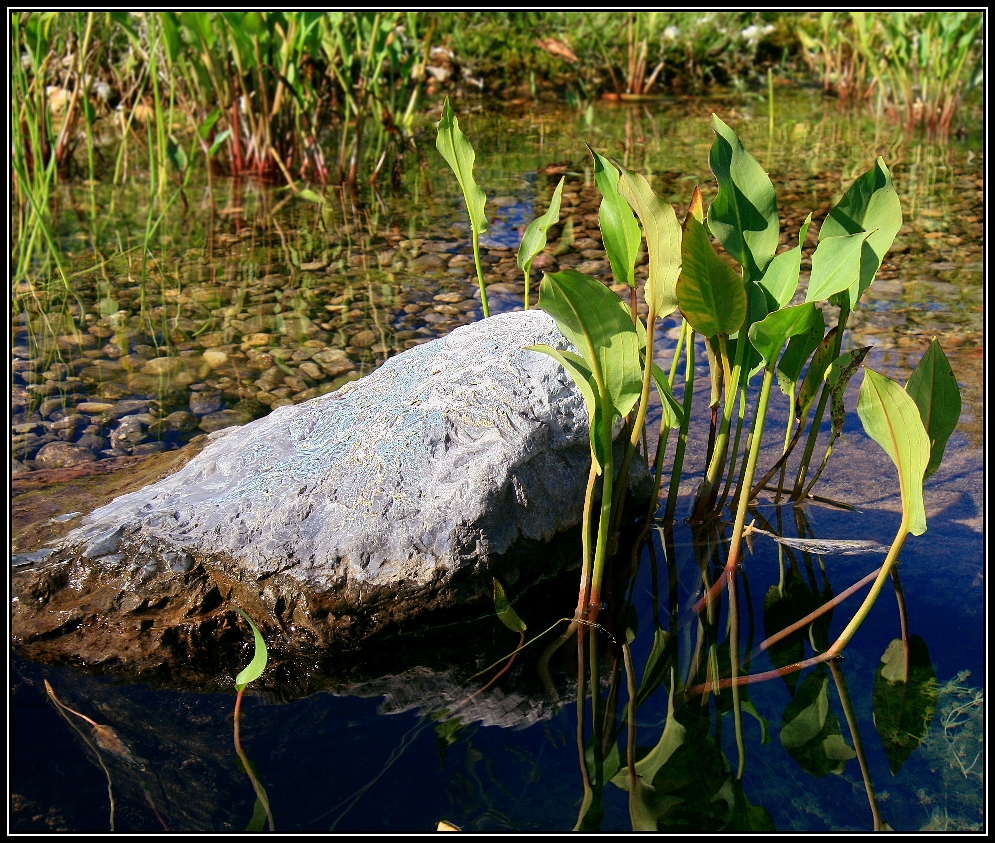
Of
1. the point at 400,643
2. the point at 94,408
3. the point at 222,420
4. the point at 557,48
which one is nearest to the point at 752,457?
the point at 400,643

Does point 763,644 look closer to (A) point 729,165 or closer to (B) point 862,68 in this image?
(A) point 729,165

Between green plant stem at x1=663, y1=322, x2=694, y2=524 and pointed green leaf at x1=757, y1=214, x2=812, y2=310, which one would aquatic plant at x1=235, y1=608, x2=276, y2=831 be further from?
pointed green leaf at x1=757, y1=214, x2=812, y2=310

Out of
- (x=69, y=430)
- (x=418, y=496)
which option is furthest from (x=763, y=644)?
(x=69, y=430)

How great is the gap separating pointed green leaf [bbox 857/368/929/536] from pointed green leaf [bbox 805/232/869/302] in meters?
0.18

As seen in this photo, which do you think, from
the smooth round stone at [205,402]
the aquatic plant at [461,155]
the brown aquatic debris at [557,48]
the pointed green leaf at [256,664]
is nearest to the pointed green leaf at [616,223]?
the aquatic plant at [461,155]

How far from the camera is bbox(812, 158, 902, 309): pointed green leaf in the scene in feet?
5.06

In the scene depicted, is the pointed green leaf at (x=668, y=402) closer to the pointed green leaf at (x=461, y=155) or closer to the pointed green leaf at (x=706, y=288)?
the pointed green leaf at (x=706, y=288)

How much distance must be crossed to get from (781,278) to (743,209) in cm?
Answer: 14

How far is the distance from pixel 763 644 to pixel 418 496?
698 mm

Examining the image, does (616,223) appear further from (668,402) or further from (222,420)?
(222,420)

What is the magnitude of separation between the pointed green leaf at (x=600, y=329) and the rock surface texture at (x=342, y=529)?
0.31 meters

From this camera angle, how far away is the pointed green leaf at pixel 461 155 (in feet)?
6.73

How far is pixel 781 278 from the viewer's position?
64.0 inches

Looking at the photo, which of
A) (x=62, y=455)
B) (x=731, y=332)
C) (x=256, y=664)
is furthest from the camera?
(x=62, y=455)
